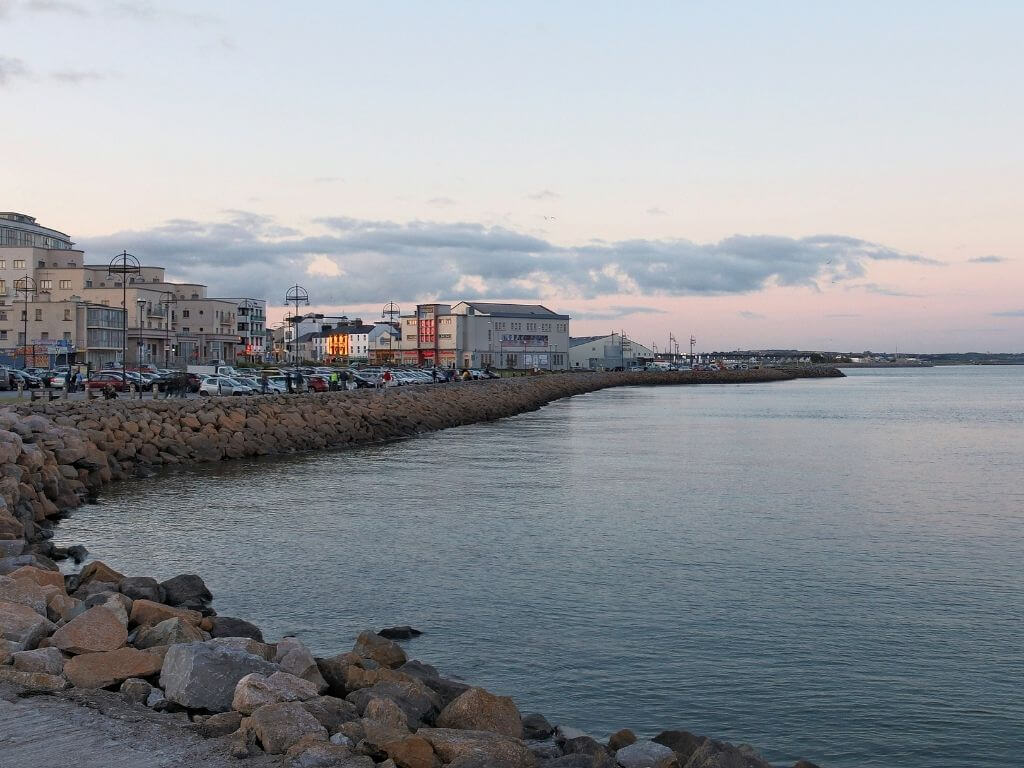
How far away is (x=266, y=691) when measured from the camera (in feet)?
27.8

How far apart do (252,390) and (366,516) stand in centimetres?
3125

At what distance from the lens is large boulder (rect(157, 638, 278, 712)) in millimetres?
8578

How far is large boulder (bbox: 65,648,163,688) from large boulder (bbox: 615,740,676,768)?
4.33 metres

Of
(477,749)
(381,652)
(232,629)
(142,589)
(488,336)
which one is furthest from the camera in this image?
(488,336)

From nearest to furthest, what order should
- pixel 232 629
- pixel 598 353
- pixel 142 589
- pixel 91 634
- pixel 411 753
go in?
1. pixel 411 753
2. pixel 91 634
3. pixel 232 629
4. pixel 142 589
5. pixel 598 353

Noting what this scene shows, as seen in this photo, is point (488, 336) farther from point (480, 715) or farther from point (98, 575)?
point (480, 715)

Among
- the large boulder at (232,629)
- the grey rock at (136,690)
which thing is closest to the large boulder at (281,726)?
the grey rock at (136,690)

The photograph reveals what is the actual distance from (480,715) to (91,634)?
13.0ft

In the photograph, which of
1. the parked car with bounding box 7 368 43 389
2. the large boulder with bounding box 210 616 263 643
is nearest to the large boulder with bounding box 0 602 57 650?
the large boulder with bounding box 210 616 263 643

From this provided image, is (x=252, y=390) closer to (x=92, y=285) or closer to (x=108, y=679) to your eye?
(x=108, y=679)

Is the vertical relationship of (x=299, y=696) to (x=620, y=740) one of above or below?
above

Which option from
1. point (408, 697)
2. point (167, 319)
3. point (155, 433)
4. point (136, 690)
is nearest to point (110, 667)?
point (136, 690)

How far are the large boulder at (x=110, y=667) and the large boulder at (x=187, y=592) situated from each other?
4.23 metres

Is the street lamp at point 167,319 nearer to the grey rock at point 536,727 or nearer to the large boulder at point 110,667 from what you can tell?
the large boulder at point 110,667
